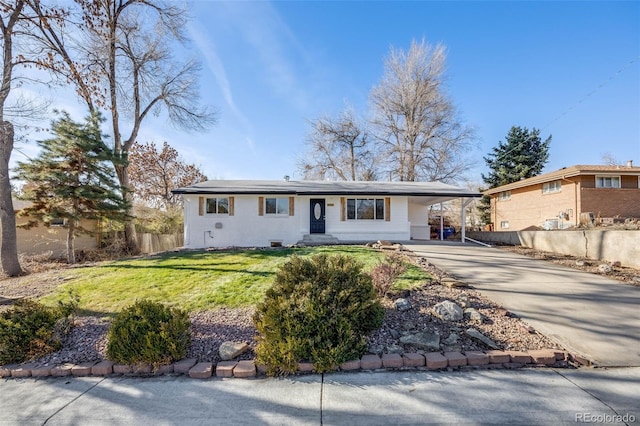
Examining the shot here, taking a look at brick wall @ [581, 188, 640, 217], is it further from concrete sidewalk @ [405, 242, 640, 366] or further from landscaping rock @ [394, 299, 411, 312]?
landscaping rock @ [394, 299, 411, 312]

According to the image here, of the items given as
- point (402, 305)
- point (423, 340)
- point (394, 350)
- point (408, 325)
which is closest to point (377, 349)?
point (394, 350)

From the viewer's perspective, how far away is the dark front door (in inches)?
545

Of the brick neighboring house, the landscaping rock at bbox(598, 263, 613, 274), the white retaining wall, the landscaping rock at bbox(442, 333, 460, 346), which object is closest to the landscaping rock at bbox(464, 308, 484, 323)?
the landscaping rock at bbox(442, 333, 460, 346)

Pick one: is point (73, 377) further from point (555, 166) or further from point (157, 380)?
point (555, 166)

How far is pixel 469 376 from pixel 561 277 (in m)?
5.65

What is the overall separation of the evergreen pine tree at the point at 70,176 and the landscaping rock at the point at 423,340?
39.2 feet

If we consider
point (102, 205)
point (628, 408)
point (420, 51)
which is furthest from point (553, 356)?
point (420, 51)

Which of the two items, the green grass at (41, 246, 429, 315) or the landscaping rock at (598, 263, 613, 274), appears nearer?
the green grass at (41, 246, 429, 315)

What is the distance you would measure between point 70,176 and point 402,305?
1248 centimetres

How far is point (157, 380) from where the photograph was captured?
3.11 m

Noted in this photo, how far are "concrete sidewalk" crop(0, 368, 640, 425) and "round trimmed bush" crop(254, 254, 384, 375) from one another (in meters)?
0.23

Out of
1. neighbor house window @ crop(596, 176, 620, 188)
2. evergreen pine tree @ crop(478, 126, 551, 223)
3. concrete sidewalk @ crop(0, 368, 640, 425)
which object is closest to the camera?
concrete sidewalk @ crop(0, 368, 640, 425)

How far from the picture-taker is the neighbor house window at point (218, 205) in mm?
13344

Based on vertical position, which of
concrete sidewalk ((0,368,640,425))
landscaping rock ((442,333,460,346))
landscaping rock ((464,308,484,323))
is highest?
landscaping rock ((464,308,484,323))
